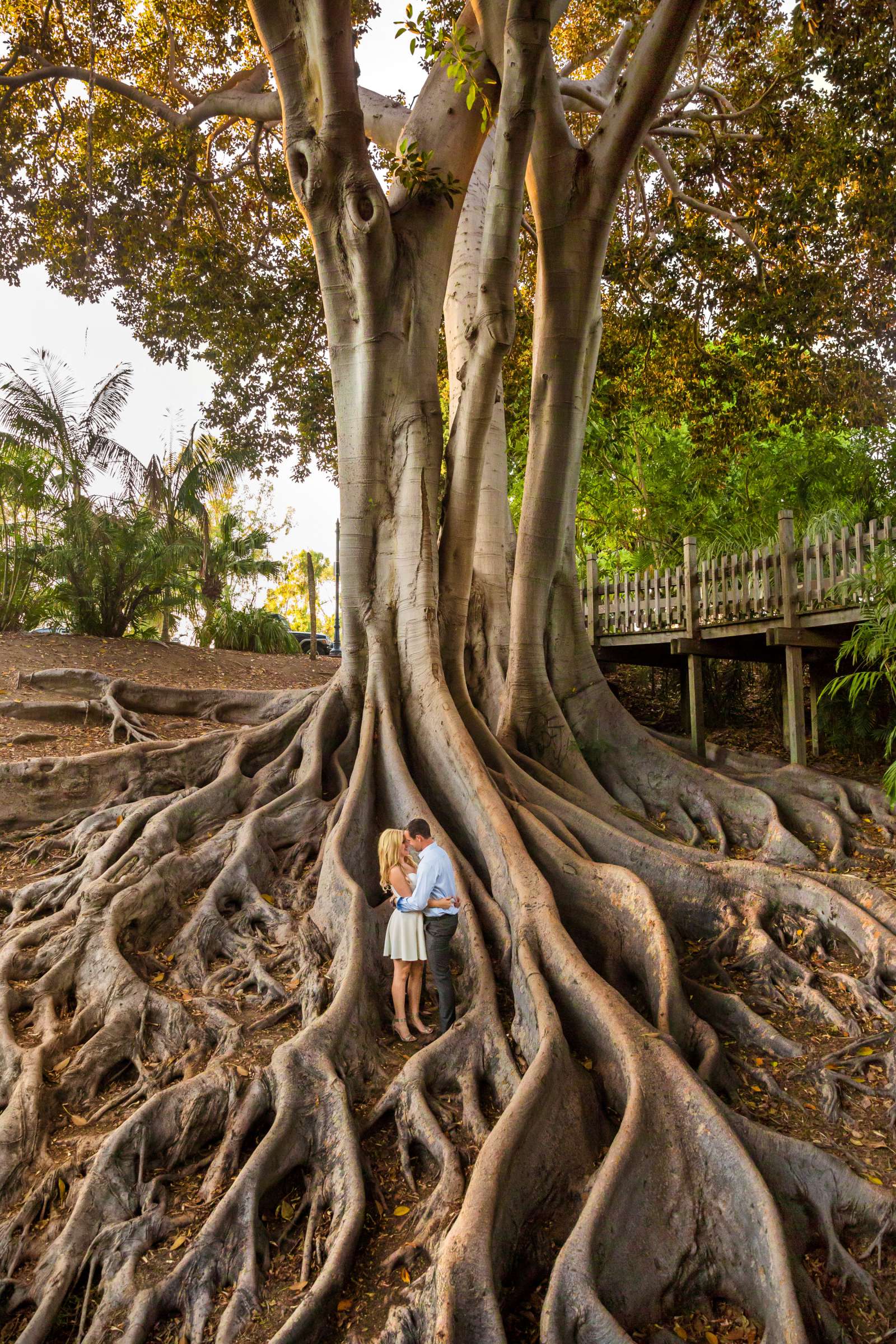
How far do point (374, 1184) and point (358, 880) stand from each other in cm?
225

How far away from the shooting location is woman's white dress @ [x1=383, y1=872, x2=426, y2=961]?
4941mm

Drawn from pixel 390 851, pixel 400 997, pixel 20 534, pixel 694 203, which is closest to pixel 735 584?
pixel 694 203

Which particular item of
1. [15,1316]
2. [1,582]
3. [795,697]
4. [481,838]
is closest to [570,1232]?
[15,1316]

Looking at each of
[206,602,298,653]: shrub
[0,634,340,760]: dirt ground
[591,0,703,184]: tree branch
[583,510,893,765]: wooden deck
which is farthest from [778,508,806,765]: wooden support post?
[206,602,298,653]: shrub

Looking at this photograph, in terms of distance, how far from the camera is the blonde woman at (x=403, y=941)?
16.2ft

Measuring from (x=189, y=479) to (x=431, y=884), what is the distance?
14.3 metres

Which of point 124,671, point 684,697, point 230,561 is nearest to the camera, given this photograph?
point 124,671

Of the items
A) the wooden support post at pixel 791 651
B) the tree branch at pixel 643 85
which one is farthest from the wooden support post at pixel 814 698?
the tree branch at pixel 643 85

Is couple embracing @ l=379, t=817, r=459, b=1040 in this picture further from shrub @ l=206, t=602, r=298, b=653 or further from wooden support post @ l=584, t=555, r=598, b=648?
shrub @ l=206, t=602, r=298, b=653

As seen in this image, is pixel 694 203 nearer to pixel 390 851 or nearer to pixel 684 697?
pixel 684 697

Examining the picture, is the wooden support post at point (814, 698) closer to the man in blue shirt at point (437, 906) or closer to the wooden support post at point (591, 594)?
the wooden support post at point (591, 594)

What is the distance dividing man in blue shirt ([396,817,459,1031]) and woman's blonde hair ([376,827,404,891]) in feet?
0.54

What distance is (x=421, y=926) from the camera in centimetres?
500

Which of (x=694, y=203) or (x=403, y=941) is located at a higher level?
(x=694, y=203)
